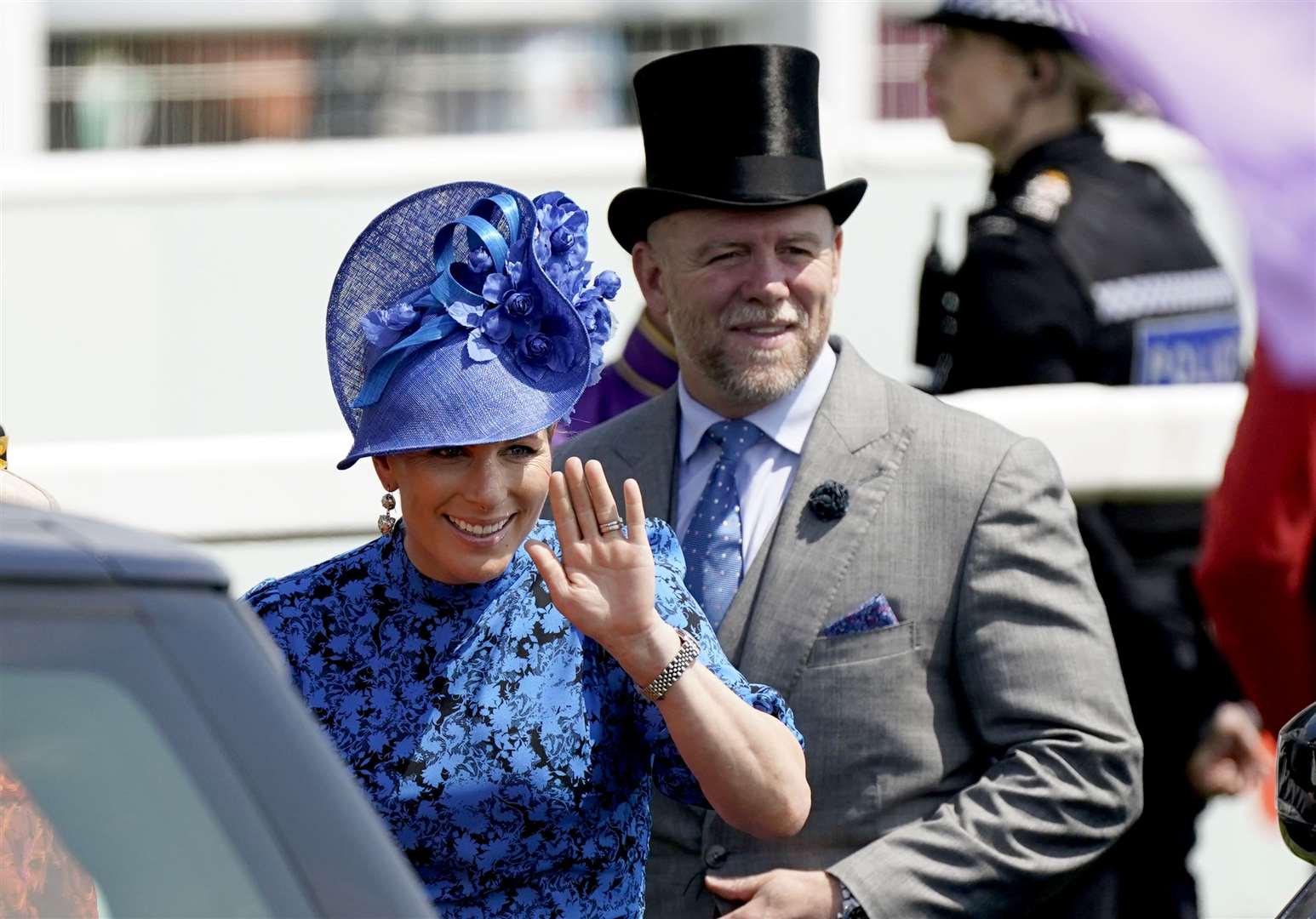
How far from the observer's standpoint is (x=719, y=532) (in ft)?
13.1

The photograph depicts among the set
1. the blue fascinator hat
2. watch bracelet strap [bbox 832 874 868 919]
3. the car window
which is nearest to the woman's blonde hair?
watch bracelet strap [bbox 832 874 868 919]

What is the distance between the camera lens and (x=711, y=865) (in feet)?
12.6

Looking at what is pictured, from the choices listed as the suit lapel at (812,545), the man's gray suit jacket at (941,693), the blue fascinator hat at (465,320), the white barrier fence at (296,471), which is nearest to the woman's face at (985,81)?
the white barrier fence at (296,471)

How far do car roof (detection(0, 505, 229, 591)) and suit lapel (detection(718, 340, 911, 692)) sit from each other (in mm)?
1851

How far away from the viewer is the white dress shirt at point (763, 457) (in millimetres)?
4035

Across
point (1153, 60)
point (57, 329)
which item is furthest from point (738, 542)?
point (57, 329)

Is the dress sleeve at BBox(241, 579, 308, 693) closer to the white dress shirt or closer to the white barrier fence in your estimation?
the white dress shirt

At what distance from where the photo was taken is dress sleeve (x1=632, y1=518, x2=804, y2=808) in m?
3.08

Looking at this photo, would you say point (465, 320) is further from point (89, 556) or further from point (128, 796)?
point (128, 796)

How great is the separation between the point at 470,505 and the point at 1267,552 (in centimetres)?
195

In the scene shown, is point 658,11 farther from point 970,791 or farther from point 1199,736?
point 970,791

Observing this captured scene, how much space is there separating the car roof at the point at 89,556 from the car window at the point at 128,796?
0.09 m

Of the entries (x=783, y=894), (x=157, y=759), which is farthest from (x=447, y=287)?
(x=157, y=759)

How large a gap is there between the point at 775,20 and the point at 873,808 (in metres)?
10.8
